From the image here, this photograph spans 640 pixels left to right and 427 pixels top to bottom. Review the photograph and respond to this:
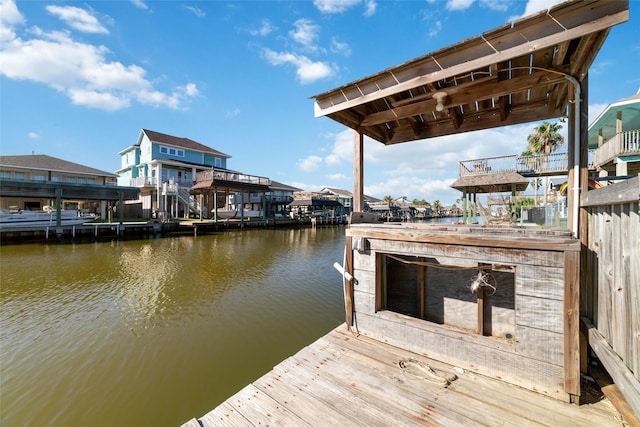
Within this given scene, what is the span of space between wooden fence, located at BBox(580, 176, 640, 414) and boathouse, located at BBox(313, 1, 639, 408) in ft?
0.60

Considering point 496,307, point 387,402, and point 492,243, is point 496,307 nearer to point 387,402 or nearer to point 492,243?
point 492,243

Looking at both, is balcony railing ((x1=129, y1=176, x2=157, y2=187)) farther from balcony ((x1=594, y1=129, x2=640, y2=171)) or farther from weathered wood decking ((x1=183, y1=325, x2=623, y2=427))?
balcony ((x1=594, y1=129, x2=640, y2=171))

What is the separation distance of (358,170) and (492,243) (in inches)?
93.1

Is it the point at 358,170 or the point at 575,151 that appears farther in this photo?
the point at 358,170

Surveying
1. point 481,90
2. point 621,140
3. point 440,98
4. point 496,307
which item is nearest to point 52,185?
point 440,98

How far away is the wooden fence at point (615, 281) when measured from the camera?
1855mm

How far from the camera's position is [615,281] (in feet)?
7.09

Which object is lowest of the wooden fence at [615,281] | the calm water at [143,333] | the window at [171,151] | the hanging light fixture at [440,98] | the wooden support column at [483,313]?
the calm water at [143,333]

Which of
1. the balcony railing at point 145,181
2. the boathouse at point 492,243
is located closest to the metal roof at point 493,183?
the boathouse at point 492,243

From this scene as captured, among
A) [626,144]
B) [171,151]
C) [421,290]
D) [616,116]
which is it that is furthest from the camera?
[171,151]

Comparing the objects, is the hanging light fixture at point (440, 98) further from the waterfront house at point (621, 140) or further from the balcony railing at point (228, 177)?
the balcony railing at point (228, 177)

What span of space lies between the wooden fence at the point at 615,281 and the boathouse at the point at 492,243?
0.18 m

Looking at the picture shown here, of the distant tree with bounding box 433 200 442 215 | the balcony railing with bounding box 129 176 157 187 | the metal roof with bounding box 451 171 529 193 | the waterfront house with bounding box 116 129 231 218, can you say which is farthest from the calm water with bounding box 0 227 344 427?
the distant tree with bounding box 433 200 442 215

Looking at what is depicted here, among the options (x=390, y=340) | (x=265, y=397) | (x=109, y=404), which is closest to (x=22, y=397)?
(x=109, y=404)
